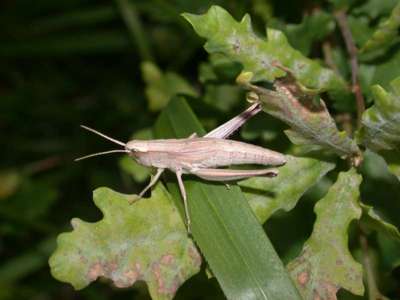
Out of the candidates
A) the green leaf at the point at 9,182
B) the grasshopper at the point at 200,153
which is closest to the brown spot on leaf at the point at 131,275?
the grasshopper at the point at 200,153

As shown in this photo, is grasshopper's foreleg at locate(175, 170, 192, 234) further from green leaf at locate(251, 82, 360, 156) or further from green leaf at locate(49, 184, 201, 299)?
green leaf at locate(251, 82, 360, 156)

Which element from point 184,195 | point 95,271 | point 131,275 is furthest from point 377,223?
point 95,271

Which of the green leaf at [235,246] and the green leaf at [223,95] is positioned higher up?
the green leaf at [235,246]

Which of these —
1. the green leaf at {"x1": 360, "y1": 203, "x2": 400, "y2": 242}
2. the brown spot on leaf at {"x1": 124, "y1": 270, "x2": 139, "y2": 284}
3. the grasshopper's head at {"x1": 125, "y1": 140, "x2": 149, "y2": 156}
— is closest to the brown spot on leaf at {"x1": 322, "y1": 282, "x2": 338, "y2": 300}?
the green leaf at {"x1": 360, "y1": 203, "x2": 400, "y2": 242}

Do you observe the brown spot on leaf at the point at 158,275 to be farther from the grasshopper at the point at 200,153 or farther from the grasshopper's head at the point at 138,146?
the grasshopper's head at the point at 138,146

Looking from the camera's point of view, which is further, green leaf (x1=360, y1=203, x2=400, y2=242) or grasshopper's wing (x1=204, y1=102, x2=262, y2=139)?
grasshopper's wing (x1=204, y1=102, x2=262, y2=139)

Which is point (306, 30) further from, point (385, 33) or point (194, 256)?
point (194, 256)

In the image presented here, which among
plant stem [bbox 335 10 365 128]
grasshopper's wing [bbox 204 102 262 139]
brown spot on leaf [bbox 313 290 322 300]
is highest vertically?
plant stem [bbox 335 10 365 128]
